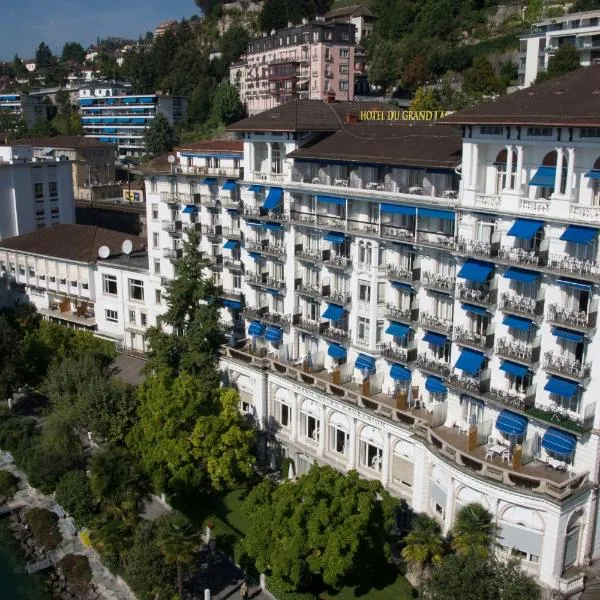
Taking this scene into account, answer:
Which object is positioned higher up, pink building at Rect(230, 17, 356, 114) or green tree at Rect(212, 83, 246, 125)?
pink building at Rect(230, 17, 356, 114)

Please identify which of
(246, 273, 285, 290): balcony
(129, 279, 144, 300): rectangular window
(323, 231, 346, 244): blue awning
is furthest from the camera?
(129, 279, 144, 300): rectangular window

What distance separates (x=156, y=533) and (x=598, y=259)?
28.6 meters

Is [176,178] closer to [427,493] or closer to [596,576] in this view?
[427,493]

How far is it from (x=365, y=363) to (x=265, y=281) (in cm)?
1203

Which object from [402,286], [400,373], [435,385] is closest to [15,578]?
[400,373]

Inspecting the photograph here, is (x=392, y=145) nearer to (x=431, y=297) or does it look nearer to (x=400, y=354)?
(x=431, y=297)

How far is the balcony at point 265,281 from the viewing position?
56.4 m

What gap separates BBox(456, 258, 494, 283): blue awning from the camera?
1596 inches

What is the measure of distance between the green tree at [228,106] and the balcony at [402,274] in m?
103

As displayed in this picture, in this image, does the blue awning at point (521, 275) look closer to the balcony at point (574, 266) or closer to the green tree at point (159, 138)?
the balcony at point (574, 266)

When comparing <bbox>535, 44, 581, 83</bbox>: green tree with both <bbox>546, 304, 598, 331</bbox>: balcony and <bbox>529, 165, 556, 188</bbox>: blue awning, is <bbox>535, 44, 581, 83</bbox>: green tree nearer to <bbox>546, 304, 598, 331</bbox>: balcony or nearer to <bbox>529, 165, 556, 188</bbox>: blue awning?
<bbox>529, 165, 556, 188</bbox>: blue awning

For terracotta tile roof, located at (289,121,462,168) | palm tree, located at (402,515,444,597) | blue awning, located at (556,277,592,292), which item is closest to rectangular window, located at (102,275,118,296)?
terracotta tile roof, located at (289,121,462,168)

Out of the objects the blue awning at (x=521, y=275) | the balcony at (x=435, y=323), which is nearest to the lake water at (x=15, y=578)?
the balcony at (x=435, y=323)

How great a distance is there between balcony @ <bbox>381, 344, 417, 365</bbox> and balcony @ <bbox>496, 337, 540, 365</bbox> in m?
7.29
